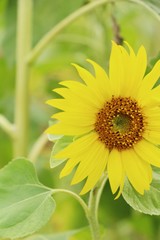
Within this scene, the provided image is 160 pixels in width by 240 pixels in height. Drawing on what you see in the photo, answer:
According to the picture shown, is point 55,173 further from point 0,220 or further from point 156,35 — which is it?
point 0,220

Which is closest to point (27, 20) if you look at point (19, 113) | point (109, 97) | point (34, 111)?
point (19, 113)

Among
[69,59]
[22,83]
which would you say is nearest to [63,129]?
[22,83]

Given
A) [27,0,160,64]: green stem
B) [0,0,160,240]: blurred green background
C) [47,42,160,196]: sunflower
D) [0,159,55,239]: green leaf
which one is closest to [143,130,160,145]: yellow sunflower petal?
[47,42,160,196]: sunflower

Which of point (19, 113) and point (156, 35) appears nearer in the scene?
point (19, 113)

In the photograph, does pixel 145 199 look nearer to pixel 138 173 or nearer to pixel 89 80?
pixel 138 173

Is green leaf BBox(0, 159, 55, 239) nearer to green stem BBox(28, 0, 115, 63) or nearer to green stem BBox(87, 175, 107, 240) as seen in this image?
green stem BBox(87, 175, 107, 240)

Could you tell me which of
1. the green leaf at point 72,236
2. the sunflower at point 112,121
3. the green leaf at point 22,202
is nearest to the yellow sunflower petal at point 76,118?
the sunflower at point 112,121
